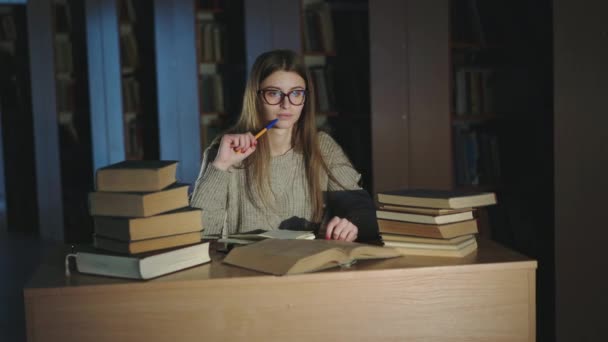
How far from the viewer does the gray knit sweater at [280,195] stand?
211 cm

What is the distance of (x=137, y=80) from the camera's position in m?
4.67

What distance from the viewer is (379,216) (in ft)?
4.92

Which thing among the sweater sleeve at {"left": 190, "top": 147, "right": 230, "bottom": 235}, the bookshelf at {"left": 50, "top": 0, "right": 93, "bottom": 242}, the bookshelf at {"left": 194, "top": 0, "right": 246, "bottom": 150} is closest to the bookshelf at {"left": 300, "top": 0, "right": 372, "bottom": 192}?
the bookshelf at {"left": 194, "top": 0, "right": 246, "bottom": 150}

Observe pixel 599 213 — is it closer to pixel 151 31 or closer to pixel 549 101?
pixel 549 101

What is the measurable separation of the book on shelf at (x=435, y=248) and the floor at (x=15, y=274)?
84.9 inches

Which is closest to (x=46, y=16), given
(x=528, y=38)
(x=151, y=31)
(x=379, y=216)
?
(x=151, y=31)

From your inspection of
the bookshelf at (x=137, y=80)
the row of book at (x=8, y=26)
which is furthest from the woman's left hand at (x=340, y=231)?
the row of book at (x=8, y=26)

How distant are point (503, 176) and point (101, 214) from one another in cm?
307

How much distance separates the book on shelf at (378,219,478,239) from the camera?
1425mm

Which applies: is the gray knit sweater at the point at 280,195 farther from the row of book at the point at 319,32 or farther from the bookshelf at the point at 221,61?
the bookshelf at the point at 221,61

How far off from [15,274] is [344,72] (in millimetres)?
2642

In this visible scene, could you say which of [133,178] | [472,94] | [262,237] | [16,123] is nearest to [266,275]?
[262,237]

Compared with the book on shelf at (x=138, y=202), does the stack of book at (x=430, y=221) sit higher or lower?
lower

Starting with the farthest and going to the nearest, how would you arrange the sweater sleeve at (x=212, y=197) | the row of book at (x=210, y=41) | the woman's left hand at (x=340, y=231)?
the row of book at (x=210, y=41) → the sweater sleeve at (x=212, y=197) → the woman's left hand at (x=340, y=231)
